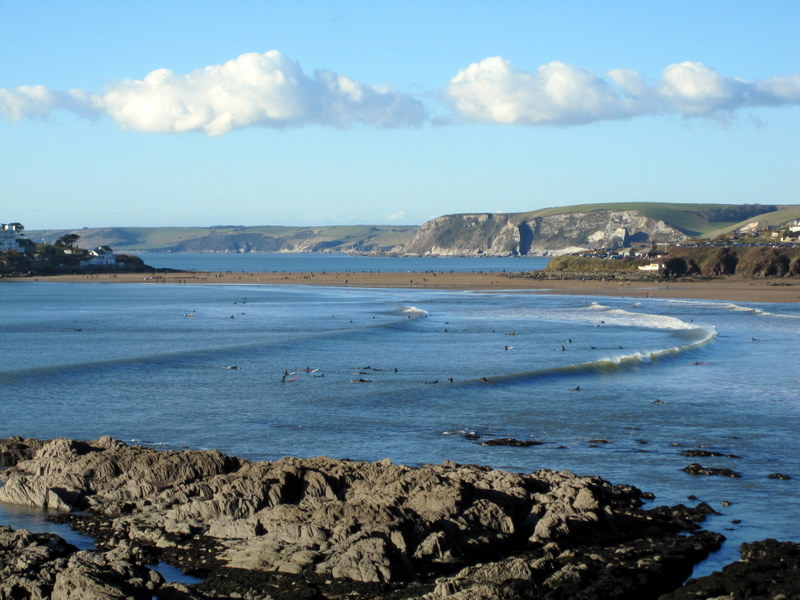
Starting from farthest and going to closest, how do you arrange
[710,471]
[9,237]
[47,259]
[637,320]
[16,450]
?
[9,237] < [47,259] < [637,320] < [16,450] < [710,471]

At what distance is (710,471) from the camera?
18609 mm

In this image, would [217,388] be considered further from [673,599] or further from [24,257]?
[24,257]

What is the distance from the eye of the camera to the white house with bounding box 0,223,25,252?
13677cm

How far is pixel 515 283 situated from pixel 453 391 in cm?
7938

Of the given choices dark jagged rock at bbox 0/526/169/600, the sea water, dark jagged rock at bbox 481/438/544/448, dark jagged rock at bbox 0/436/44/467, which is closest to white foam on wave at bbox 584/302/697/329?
the sea water

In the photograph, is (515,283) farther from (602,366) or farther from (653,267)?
(602,366)

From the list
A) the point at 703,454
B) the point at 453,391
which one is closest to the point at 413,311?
the point at 453,391

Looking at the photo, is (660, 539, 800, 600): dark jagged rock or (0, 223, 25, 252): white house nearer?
(660, 539, 800, 600): dark jagged rock

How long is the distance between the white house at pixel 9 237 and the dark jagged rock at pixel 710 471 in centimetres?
13341

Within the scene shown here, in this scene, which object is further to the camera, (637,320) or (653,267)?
(653,267)

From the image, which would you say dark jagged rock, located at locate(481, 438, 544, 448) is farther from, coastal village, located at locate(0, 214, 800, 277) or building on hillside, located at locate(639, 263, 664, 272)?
building on hillside, located at locate(639, 263, 664, 272)

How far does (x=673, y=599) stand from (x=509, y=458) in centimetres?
831

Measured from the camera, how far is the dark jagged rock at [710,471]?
18.4 m

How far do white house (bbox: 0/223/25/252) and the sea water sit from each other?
84.8 meters
